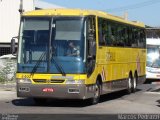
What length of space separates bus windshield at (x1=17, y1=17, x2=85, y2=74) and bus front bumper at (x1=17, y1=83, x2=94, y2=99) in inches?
19.9

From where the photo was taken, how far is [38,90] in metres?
19.0

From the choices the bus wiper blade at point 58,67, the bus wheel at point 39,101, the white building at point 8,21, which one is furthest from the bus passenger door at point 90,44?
A: the white building at point 8,21

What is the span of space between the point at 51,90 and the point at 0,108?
5.85 feet

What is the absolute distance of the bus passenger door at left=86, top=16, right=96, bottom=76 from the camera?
754 inches

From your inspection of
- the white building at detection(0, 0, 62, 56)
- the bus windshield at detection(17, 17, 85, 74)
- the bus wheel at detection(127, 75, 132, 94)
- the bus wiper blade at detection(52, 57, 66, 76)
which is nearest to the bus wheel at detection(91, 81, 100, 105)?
the bus windshield at detection(17, 17, 85, 74)

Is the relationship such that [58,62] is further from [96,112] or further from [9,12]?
[9,12]

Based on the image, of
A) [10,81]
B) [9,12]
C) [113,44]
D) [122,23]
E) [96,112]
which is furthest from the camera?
[9,12]

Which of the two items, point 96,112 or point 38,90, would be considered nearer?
point 96,112

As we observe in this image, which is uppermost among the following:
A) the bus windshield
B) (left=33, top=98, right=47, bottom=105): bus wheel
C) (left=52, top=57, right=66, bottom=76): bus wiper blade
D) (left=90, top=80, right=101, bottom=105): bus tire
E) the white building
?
the white building

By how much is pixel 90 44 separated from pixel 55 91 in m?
2.03

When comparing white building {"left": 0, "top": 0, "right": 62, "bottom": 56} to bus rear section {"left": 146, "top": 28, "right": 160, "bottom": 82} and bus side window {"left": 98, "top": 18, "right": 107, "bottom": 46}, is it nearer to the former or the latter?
bus rear section {"left": 146, "top": 28, "right": 160, "bottom": 82}

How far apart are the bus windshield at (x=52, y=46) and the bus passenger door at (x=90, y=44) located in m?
0.26

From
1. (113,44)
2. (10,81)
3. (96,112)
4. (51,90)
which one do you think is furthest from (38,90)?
(10,81)

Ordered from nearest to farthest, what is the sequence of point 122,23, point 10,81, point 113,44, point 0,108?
point 0,108 < point 113,44 < point 122,23 < point 10,81
